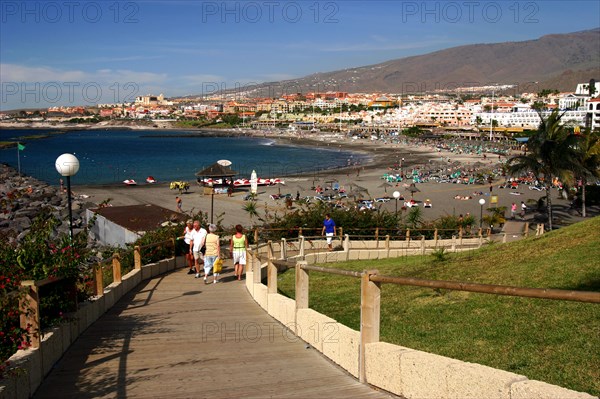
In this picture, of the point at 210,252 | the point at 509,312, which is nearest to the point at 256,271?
the point at 210,252

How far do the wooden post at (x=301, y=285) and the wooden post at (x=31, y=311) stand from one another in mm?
2619

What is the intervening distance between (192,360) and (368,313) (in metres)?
1.82

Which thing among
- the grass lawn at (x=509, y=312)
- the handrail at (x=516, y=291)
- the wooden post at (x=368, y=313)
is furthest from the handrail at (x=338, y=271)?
the grass lawn at (x=509, y=312)

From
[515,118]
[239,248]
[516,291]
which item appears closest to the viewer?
[516,291]

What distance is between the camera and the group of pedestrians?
35.5ft

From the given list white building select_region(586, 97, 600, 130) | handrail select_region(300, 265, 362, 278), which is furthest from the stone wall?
white building select_region(586, 97, 600, 130)

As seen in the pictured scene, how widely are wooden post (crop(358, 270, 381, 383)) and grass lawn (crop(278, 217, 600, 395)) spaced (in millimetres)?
1025

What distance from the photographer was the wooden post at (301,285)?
20.2 feet

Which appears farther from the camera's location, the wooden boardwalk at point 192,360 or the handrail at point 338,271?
the handrail at point 338,271

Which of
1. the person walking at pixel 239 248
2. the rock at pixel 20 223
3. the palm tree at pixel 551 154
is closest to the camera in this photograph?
the person walking at pixel 239 248

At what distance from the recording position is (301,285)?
6.24 m

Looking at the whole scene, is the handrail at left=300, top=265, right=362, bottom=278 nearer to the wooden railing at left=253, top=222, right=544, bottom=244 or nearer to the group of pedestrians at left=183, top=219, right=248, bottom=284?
the group of pedestrians at left=183, top=219, right=248, bottom=284

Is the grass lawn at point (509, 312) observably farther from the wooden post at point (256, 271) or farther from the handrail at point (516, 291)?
the handrail at point (516, 291)

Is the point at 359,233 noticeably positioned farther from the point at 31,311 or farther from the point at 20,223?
the point at 20,223
